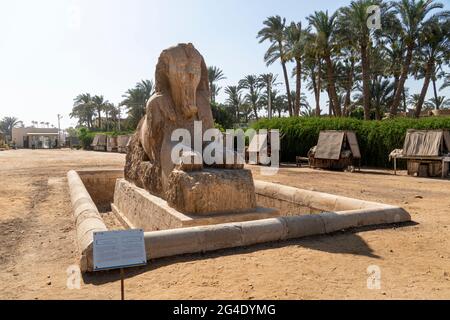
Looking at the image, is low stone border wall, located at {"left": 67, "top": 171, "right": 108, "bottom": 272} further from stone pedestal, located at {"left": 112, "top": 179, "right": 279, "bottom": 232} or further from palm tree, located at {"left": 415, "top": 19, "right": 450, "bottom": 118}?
palm tree, located at {"left": 415, "top": 19, "right": 450, "bottom": 118}

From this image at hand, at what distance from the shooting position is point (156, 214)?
198 inches

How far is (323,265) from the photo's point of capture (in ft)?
10.7

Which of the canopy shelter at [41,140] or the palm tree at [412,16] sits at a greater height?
Result: the palm tree at [412,16]

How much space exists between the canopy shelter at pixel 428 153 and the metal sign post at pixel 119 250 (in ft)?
40.3

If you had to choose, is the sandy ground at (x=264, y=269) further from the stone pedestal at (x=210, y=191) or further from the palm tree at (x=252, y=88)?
the palm tree at (x=252, y=88)

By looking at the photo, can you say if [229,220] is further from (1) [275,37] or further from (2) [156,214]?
(1) [275,37]

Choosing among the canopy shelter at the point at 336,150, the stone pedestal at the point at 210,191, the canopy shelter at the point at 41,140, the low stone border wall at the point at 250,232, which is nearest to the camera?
the low stone border wall at the point at 250,232

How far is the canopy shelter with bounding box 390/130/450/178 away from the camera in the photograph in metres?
12.4

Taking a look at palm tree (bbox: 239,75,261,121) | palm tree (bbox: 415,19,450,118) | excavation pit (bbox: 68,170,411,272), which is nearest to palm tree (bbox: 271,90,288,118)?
palm tree (bbox: 239,75,261,121)

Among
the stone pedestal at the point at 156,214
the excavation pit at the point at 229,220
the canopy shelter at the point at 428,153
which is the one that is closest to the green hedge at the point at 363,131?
the canopy shelter at the point at 428,153

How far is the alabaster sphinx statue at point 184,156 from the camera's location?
14.6ft

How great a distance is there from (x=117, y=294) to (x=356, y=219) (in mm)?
3027

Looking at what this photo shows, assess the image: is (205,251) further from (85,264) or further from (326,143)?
(326,143)
